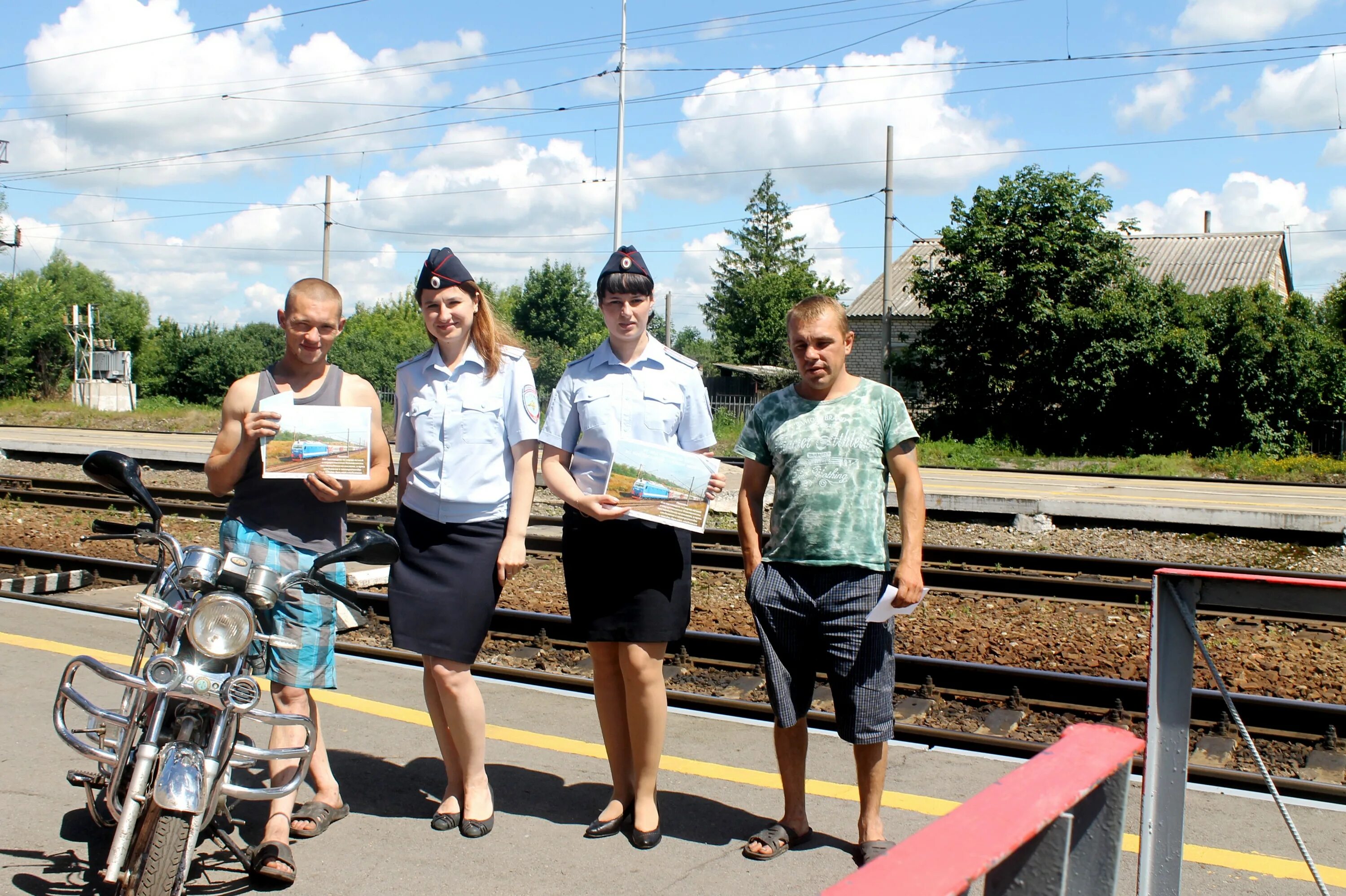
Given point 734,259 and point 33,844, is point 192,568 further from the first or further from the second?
point 734,259

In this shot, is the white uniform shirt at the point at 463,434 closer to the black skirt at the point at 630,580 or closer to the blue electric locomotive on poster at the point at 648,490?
the black skirt at the point at 630,580

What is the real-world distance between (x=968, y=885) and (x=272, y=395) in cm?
320

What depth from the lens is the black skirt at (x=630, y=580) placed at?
154 inches

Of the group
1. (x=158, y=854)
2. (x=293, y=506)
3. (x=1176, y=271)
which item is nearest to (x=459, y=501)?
(x=293, y=506)

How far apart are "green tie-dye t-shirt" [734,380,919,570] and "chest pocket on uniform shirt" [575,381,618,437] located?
0.48m

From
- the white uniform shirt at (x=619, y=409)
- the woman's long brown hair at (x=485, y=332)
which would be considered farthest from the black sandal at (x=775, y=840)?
the woman's long brown hair at (x=485, y=332)

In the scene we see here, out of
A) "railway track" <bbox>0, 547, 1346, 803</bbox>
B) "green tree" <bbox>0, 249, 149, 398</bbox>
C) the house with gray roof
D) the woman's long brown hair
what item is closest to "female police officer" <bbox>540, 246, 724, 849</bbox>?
the woman's long brown hair

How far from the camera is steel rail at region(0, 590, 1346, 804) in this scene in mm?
4578

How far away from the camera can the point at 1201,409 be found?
25.3m

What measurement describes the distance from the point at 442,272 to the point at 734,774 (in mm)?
2408

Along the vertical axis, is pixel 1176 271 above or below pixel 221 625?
above

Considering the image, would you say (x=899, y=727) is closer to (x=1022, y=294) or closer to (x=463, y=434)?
(x=463, y=434)

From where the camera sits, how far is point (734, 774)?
475cm

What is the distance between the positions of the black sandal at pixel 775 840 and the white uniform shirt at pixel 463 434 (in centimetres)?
144
